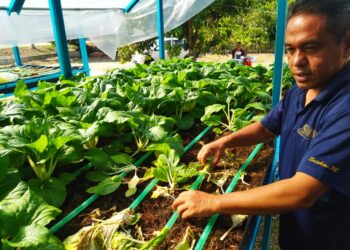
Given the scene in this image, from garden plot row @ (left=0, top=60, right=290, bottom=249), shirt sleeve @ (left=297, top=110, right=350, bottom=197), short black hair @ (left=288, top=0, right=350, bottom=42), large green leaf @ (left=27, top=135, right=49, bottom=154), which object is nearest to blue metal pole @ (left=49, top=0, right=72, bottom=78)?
garden plot row @ (left=0, top=60, right=290, bottom=249)

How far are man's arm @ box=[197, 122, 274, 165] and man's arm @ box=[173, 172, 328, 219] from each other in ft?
1.69

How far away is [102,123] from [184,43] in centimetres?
841

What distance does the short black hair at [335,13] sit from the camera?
994mm

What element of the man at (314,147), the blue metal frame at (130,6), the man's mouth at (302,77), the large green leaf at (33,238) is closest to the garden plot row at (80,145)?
the large green leaf at (33,238)

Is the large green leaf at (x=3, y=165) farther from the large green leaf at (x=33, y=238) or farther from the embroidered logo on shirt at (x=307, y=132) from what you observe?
the embroidered logo on shirt at (x=307, y=132)

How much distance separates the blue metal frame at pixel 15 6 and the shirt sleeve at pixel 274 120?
4.89 metres

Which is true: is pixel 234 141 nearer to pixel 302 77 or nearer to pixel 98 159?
pixel 302 77

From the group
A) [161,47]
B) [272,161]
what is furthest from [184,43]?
[272,161]

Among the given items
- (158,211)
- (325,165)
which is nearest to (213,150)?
(158,211)

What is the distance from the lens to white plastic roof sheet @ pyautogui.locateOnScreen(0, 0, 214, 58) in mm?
5520

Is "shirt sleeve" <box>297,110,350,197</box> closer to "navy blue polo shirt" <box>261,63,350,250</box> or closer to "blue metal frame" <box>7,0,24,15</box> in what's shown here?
"navy blue polo shirt" <box>261,63,350,250</box>

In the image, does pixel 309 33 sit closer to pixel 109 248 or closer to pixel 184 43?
pixel 109 248

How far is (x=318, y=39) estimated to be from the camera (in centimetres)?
101

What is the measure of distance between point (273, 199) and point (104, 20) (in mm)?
6406
